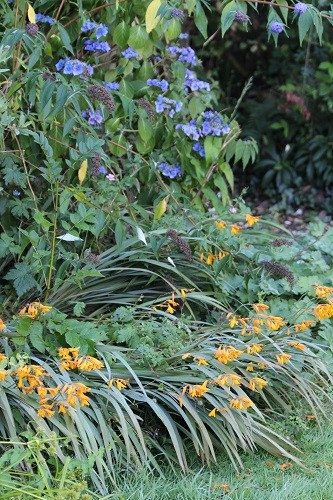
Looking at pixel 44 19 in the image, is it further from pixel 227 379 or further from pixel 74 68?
pixel 227 379

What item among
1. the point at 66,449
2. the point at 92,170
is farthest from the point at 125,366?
the point at 92,170

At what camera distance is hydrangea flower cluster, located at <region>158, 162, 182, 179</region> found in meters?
4.84

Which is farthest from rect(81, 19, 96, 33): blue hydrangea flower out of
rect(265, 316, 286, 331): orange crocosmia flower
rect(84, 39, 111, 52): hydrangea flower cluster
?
rect(265, 316, 286, 331): orange crocosmia flower

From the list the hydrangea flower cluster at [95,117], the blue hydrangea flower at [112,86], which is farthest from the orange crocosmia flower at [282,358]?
the blue hydrangea flower at [112,86]

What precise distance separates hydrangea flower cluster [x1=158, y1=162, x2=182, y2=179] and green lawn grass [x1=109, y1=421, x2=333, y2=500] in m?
1.80

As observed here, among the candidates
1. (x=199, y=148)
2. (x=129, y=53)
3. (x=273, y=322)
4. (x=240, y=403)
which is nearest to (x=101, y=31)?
(x=129, y=53)

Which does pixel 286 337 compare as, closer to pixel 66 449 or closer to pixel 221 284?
pixel 221 284

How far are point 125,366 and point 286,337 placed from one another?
0.76 m

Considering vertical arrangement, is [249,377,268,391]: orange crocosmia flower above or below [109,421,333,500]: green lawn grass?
above

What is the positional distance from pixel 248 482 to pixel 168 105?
230cm

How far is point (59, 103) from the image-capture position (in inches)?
141

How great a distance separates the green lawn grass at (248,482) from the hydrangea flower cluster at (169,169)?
180 centimetres

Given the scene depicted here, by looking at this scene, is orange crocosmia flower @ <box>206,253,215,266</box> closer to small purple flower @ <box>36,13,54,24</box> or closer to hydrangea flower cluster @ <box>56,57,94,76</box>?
hydrangea flower cluster @ <box>56,57,94,76</box>

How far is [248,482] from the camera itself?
325 cm
